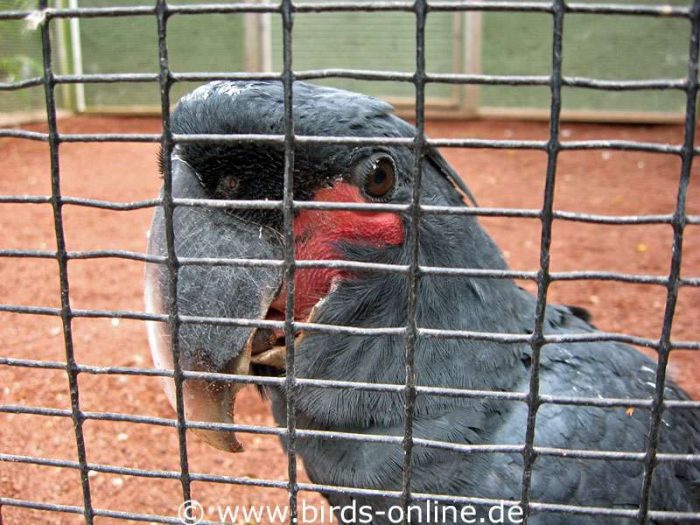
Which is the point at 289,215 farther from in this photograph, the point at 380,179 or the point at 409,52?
the point at 409,52

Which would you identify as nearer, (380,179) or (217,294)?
(217,294)

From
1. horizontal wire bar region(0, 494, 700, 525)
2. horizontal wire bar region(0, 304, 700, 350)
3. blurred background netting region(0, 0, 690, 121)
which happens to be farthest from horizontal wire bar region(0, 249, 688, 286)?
blurred background netting region(0, 0, 690, 121)

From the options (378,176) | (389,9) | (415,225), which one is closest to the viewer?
(389,9)

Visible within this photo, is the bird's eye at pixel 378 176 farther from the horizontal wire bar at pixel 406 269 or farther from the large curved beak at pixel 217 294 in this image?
the horizontal wire bar at pixel 406 269

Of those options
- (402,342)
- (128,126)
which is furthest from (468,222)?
(128,126)

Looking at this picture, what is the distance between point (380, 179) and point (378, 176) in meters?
0.01

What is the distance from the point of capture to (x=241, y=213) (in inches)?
64.1

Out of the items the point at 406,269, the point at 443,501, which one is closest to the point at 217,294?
the point at 406,269

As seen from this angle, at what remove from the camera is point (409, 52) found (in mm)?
12344

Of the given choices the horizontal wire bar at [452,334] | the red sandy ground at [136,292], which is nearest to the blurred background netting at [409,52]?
the red sandy ground at [136,292]

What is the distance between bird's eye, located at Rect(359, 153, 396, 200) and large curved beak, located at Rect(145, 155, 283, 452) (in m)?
0.28

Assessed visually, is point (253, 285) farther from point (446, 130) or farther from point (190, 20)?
point (190, 20)

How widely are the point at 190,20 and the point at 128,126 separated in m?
2.51

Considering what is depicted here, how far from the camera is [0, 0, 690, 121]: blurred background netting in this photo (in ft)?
38.1
